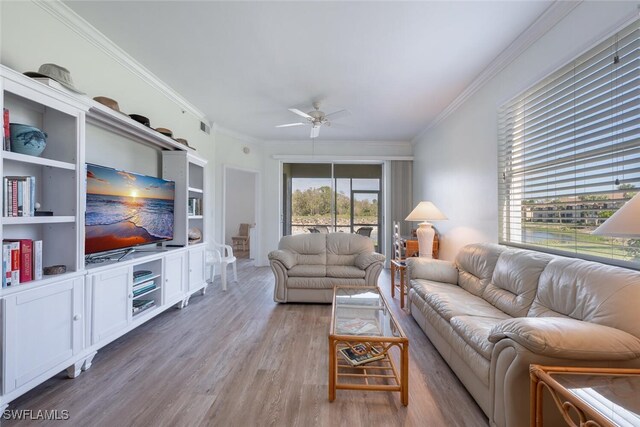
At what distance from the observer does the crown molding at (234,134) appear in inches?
193

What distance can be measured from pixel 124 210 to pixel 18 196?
920 millimetres

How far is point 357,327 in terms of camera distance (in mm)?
2049

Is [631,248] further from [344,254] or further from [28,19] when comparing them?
[28,19]

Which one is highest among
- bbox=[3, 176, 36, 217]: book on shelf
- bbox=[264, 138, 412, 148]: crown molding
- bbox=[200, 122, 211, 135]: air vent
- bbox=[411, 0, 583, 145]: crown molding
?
bbox=[264, 138, 412, 148]: crown molding

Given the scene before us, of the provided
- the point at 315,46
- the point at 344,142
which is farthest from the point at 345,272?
the point at 344,142

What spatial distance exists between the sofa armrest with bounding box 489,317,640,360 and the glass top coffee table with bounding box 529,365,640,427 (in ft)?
0.27

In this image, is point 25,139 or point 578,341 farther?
point 25,139

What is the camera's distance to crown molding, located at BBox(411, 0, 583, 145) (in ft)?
6.46

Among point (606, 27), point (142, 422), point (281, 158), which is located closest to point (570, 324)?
point (606, 27)

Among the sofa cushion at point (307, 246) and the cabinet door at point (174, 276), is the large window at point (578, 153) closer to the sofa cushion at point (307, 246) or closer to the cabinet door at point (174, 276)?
the sofa cushion at point (307, 246)

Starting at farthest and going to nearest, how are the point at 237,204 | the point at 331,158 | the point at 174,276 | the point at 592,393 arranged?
the point at 237,204 → the point at 331,158 → the point at 174,276 → the point at 592,393

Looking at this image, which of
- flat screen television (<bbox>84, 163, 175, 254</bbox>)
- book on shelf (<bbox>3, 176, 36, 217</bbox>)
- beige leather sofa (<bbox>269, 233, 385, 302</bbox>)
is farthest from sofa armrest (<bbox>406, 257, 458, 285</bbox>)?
book on shelf (<bbox>3, 176, 36, 217</bbox>)

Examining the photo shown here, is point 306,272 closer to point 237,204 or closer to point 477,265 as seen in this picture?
point 477,265
